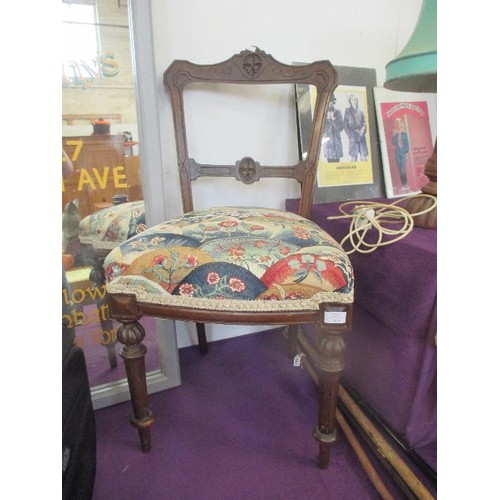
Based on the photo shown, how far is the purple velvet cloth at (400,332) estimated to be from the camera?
25.0 inches

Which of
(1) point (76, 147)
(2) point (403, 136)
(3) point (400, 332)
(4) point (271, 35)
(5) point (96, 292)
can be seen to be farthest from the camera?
(2) point (403, 136)

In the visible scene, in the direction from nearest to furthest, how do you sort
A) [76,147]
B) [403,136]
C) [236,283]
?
[236,283]
[76,147]
[403,136]

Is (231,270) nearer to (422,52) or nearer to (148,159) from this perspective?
(148,159)

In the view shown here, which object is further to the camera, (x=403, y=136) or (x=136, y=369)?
(x=403, y=136)

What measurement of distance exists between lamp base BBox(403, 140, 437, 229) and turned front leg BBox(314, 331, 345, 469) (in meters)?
0.33

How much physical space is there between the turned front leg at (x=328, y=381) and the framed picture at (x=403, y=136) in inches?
29.7

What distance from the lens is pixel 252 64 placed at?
921mm

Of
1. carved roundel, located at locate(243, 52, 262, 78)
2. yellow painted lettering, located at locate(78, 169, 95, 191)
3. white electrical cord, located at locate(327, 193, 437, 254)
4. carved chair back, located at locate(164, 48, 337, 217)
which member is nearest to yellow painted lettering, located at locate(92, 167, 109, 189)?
yellow painted lettering, located at locate(78, 169, 95, 191)

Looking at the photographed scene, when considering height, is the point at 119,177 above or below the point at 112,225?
above

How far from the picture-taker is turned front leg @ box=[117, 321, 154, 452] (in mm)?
668

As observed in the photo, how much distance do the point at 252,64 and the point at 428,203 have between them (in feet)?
1.91

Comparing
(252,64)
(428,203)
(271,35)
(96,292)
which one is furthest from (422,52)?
(96,292)

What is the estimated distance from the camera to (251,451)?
0.79 m

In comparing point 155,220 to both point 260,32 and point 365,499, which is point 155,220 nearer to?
point 260,32
